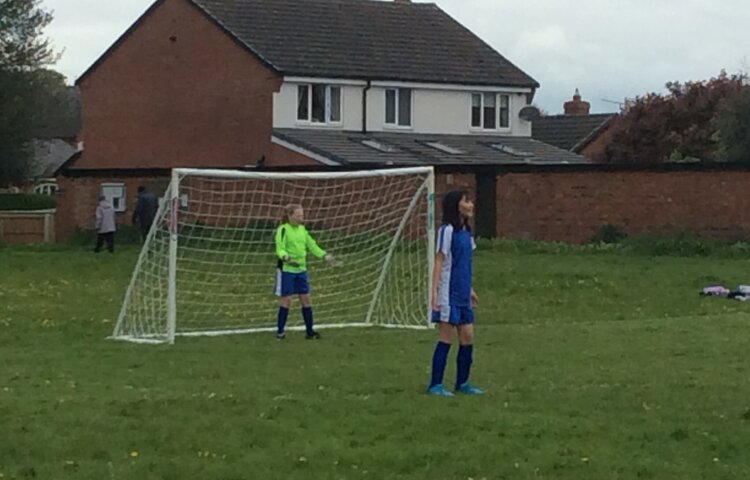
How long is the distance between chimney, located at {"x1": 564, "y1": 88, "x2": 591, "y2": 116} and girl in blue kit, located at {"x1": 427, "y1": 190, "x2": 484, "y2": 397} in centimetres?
7024

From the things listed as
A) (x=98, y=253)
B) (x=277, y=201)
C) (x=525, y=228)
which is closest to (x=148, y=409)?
(x=277, y=201)

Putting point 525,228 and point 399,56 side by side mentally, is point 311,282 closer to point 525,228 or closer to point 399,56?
point 525,228

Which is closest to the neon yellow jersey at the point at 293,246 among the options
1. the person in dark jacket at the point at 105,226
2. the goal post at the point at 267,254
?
the goal post at the point at 267,254

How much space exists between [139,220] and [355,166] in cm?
649

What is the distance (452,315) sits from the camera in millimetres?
13891

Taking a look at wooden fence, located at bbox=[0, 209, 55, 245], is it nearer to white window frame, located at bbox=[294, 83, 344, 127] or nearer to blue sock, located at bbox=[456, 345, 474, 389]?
white window frame, located at bbox=[294, 83, 344, 127]

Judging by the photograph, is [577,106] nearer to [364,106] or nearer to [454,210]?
[364,106]

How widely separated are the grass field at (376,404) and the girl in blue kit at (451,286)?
391mm

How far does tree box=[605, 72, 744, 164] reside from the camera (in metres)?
64.6

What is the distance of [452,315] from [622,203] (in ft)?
89.2

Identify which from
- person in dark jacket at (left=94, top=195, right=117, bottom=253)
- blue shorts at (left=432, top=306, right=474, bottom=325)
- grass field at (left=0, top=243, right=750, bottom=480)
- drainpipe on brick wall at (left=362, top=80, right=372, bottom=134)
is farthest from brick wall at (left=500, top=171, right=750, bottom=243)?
blue shorts at (left=432, top=306, right=474, bottom=325)

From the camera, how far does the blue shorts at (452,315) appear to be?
13875 millimetres

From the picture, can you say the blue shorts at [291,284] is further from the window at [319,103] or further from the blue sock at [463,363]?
the window at [319,103]

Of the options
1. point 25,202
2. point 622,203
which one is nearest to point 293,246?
point 622,203
